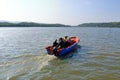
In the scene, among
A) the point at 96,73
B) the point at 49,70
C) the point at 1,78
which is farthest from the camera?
the point at 49,70

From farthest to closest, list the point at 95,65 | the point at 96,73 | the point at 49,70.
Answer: the point at 95,65 → the point at 49,70 → the point at 96,73

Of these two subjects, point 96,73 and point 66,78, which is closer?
point 66,78

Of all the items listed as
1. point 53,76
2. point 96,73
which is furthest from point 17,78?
point 96,73

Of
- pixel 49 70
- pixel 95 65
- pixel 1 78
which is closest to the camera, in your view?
pixel 1 78

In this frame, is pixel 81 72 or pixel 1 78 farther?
pixel 81 72

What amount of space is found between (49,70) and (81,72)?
231cm

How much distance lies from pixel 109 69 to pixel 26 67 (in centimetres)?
604

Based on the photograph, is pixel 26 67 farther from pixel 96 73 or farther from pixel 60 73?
pixel 96 73

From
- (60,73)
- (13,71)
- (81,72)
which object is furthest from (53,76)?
(13,71)

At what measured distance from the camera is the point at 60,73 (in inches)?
495

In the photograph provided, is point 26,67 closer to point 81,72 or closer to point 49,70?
point 49,70

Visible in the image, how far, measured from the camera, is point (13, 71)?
1260 cm

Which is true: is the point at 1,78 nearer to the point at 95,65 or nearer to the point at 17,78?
the point at 17,78

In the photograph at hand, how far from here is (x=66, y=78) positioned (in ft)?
37.5
